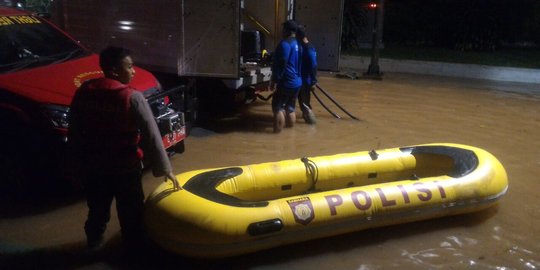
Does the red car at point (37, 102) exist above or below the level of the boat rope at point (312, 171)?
above

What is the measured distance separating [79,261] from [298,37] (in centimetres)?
470

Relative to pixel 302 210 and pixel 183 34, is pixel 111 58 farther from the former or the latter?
pixel 183 34

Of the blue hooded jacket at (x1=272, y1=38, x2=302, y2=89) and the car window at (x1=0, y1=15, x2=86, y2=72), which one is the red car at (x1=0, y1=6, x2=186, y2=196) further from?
the blue hooded jacket at (x1=272, y1=38, x2=302, y2=89)

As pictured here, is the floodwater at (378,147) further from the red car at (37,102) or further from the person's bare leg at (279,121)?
the red car at (37,102)

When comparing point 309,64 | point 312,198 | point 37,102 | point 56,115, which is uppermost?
point 309,64

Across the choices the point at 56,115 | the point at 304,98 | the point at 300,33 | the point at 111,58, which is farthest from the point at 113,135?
the point at 304,98

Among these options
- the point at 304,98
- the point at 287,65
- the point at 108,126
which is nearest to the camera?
the point at 108,126

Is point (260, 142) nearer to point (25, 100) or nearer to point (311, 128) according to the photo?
point (311, 128)

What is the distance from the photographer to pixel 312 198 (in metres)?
3.78

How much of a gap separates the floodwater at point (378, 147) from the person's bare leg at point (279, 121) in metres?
0.11

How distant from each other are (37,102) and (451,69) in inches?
492

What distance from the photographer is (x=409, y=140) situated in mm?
6910

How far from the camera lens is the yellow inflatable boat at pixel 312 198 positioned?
3.43 meters

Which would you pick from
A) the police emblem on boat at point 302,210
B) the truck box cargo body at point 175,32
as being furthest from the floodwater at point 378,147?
the truck box cargo body at point 175,32
